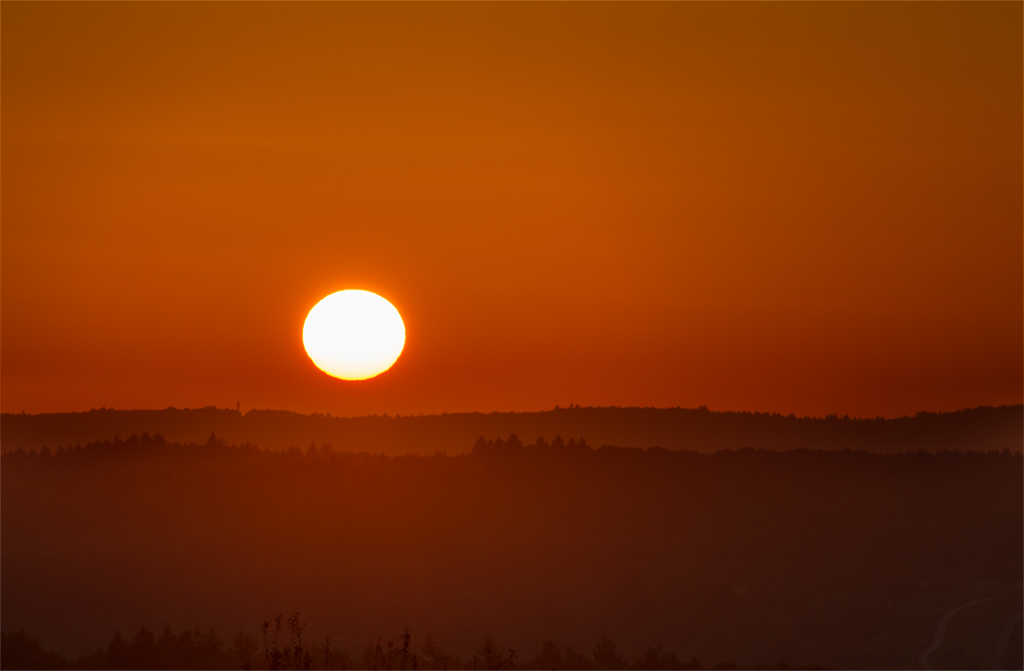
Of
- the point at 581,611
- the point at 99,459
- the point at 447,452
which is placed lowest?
the point at 581,611

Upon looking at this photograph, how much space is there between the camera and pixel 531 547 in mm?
26547

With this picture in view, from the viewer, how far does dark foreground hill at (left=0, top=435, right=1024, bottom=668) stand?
2288 centimetres

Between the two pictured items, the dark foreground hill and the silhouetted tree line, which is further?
the dark foreground hill

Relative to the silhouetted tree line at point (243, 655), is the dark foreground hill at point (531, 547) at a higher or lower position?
higher

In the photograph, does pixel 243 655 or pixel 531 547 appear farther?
pixel 531 547

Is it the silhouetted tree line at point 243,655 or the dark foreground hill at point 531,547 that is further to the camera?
the dark foreground hill at point 531,547

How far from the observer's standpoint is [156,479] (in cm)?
3066

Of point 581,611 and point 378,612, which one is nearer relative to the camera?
point 581,611

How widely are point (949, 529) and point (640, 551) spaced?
377 inches

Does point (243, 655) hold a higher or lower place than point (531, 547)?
lower

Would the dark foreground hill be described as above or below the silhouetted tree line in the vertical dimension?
above

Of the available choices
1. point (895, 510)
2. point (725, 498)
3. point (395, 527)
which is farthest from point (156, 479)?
point (895, 510)

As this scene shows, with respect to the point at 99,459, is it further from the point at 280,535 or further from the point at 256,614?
the point at 256,614

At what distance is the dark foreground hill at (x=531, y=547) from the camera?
22.9 meters
